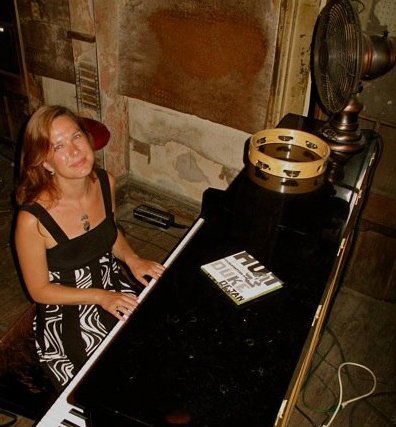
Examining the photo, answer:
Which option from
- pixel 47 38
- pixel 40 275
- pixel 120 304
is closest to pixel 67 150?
pixel 40 275

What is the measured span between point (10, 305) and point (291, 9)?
2.68 metres

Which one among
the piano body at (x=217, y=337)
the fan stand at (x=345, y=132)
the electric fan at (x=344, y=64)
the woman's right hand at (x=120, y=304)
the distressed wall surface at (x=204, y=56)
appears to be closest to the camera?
the piano body at (x=217, y=337)

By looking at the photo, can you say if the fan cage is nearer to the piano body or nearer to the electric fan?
the electric fan

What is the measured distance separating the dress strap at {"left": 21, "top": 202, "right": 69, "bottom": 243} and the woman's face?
18 cm

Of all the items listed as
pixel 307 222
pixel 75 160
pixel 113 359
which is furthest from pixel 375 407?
pixel 75 160

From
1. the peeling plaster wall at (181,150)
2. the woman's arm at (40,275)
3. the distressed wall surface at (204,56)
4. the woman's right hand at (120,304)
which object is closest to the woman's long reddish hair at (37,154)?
the woman's arm at (40,275)

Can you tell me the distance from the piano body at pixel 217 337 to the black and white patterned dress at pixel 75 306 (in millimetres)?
573

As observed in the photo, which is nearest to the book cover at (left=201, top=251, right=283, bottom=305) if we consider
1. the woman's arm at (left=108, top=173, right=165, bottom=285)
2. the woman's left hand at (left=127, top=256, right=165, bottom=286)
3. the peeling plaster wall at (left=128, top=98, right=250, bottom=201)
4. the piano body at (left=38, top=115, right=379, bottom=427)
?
the piano body at (left=38, top=115, right=379, bottom=427)

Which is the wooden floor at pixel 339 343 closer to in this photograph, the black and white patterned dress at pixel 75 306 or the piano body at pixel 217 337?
the black and white patterned dress at pixel 75 306

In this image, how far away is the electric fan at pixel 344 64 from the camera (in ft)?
5.95

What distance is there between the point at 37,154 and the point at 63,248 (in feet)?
1.46

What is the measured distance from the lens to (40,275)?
1.94m

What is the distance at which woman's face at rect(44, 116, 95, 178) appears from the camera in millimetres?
1857

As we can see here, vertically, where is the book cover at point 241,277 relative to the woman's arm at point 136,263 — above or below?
above
